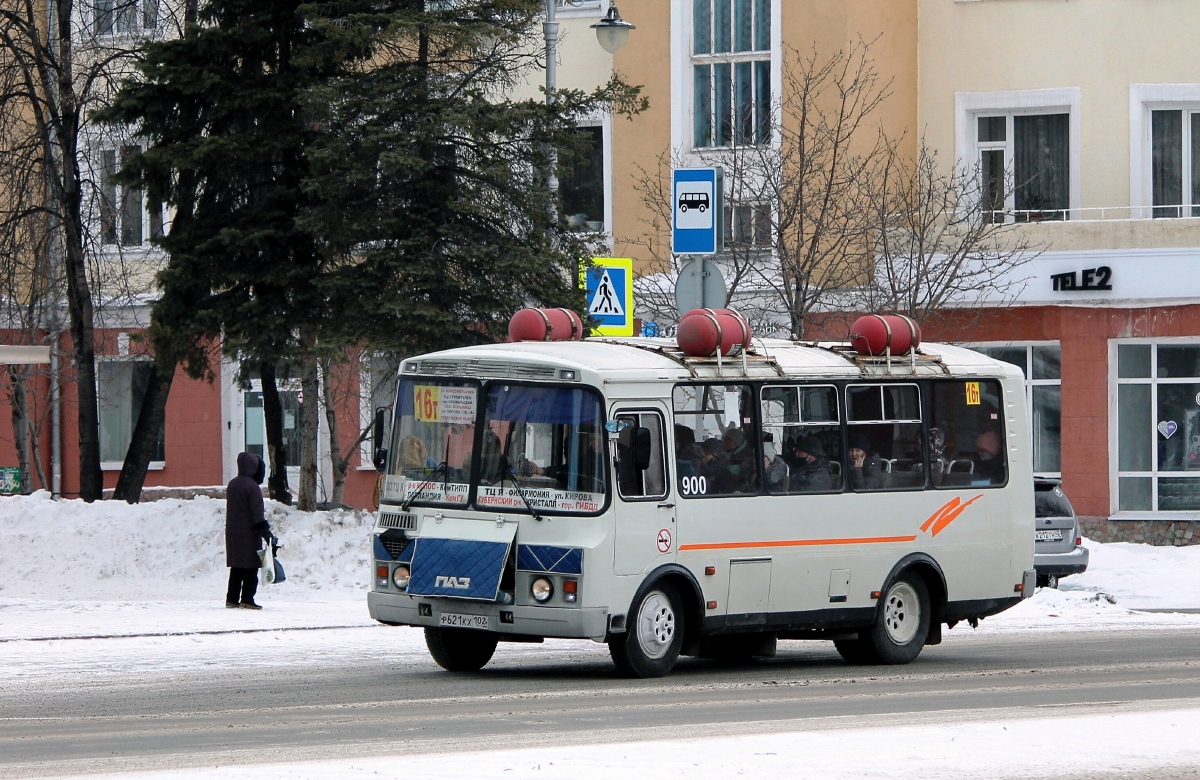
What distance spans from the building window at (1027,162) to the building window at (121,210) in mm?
14814

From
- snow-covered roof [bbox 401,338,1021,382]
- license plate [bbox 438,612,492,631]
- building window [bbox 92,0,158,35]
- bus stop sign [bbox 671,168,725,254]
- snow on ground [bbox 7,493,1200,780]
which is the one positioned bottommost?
snow on ground [bbox 7,493,1200,780]

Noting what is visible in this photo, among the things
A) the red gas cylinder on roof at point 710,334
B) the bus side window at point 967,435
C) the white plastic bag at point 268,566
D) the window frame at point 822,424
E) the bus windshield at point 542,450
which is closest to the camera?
the bus windshield at point 542,450

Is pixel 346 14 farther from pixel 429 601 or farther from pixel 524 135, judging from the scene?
pixel 429 601

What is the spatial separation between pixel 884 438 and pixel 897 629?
5.43 ft

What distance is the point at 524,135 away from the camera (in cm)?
2372

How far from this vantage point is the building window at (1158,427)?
107 feet

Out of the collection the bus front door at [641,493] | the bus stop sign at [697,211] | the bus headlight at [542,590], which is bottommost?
the bus headlight at [542,590]

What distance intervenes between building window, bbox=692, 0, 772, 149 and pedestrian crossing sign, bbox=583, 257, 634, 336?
1316 cm

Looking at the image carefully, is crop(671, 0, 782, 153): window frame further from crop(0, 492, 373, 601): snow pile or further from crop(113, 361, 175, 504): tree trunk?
crop(0, 492, 373, 601): snow pile

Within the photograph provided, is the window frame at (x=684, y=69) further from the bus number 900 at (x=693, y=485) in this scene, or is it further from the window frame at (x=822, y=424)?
the bus number 900 at (x=693, y=485)

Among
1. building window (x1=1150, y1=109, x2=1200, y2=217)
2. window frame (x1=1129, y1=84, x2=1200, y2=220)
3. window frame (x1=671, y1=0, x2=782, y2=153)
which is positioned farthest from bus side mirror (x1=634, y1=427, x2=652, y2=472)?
building window (x1=1150, y1=109, x2=1200, y2=217)

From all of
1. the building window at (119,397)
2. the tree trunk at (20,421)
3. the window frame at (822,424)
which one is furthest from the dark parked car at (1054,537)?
the building window at (119,397)

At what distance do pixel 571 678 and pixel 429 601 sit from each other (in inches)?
49.6

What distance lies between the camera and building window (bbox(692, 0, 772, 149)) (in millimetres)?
33719
